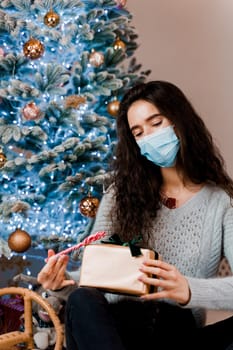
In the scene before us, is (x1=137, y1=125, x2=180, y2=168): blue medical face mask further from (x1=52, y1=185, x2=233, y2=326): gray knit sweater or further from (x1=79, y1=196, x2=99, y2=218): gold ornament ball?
(x1=79, y1=196, x2=99, y2=218): gold ornament ball

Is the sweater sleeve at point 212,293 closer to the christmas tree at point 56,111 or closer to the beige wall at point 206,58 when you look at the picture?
the christmas tree at point 56,111

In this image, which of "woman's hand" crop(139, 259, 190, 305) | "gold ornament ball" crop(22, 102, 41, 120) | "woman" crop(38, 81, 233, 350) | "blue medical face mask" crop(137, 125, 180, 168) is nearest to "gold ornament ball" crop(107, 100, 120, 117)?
"gold ornament ball" crop(22, 102, 41, 120)

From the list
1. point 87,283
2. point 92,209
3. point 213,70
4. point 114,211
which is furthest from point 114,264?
point 213,70

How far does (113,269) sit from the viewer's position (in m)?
1.14

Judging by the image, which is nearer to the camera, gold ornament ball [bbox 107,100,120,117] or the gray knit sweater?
the gray knit sweater

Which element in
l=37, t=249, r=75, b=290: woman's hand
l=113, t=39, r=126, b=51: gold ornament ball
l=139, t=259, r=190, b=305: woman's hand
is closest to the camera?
l=139, t=259, r=190, b=305: woman's hand

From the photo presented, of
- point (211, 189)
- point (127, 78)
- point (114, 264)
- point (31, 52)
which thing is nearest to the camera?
point (114, 264)

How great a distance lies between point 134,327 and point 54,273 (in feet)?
0.75

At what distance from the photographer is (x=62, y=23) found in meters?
1.95

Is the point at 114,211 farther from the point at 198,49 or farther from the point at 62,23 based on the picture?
the point at 198,49

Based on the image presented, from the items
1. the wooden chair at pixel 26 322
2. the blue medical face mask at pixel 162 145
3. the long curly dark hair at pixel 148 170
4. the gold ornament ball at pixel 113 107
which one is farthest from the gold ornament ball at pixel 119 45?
the wooden chair at pixel 26 322

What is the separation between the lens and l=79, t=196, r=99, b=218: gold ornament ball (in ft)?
6.35

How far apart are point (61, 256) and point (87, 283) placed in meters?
0.09

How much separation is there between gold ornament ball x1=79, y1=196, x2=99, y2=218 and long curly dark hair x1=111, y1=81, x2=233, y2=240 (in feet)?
1.35
